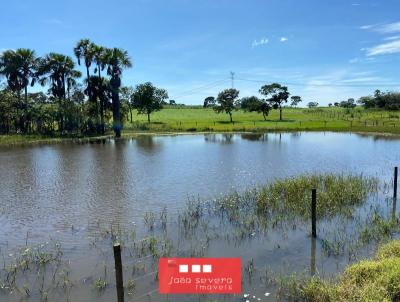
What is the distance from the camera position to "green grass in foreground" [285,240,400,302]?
27.0 ft

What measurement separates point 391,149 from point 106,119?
46.9 metres

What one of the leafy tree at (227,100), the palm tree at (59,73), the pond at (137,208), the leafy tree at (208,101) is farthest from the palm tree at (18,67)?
the leafy tree at (208,101)

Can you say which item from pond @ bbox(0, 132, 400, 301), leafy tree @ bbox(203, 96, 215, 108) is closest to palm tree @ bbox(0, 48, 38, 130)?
pond @ bbox(0, 132, 400, 301)

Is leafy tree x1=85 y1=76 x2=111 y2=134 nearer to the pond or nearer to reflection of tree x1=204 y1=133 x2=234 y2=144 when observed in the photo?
reflection of tree x1=204 y1=133 x2=234 y2=144

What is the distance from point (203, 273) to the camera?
6.40 m

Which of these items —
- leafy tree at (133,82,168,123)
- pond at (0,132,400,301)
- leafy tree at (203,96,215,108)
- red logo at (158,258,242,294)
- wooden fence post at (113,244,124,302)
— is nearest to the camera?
red logo at (158,258,242,294)

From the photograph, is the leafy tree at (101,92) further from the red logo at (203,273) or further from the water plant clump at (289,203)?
the red logo at (203,273)

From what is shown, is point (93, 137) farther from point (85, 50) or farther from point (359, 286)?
point (359, 286)

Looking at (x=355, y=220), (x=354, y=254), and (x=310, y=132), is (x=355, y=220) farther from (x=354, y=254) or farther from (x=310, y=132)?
(x=310, y=132)

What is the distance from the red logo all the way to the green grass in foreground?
2822 millimetres

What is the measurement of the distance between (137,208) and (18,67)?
49.0 meters

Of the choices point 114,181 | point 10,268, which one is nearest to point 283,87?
point 114,181

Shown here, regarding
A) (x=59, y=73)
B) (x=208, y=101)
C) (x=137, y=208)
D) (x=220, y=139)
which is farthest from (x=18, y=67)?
(x=208, y=101)

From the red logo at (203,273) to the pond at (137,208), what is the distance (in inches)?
108
